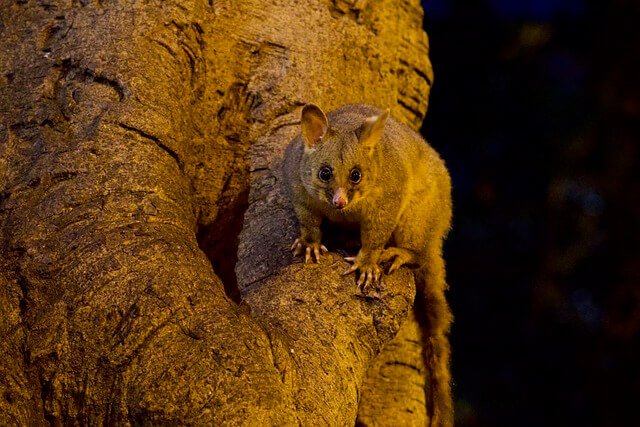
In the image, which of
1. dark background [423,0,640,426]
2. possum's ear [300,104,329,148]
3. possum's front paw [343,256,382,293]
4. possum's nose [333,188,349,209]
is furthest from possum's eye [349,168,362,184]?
dark background [423,0,640,426]

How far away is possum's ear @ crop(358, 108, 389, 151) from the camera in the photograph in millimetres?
4059

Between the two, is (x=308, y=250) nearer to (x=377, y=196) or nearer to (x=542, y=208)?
(x=377, y=196)

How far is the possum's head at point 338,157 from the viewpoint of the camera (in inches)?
160

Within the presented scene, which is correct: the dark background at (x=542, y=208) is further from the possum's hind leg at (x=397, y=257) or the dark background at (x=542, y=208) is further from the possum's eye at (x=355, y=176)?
the possum's eye at (x=355, y=176)

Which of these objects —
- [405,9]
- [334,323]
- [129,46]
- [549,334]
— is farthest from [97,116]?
[549,334]

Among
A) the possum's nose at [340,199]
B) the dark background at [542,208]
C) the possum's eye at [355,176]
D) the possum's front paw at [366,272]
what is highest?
the possum's eye at [355,176]

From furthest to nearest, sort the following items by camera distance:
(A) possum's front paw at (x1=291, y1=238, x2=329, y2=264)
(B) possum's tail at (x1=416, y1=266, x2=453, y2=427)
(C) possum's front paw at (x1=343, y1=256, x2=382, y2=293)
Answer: (B) possum's tail at (x1=416, y1=266, x2=453, y2=427) → (A) possum's front paw at (x1=291, y1=238, x2=329, y2=264) → (C) possum's front paw at (x1=343, y1=256, x2=382, y2=293)

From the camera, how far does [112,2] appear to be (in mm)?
4699

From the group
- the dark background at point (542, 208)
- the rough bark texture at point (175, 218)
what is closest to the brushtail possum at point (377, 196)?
the rough bark texture at point (175, 218)

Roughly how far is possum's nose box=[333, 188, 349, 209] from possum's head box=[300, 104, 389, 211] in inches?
1.2

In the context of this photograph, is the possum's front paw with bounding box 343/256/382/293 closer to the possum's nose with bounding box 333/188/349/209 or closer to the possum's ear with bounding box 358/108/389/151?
the possum's nose with bounding box 333/188/349/209

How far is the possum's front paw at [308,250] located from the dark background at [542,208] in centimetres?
605

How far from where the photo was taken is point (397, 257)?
14.1 ft

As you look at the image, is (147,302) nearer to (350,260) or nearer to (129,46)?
(350,260)
